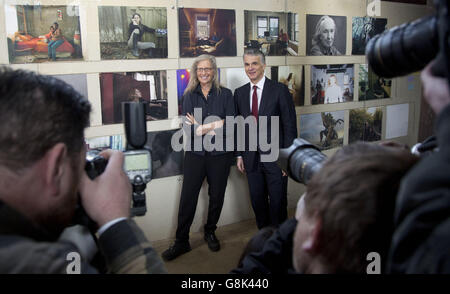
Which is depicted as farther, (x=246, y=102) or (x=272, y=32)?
(x=272, y=32)

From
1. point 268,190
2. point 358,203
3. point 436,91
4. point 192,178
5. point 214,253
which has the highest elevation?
point 436,91

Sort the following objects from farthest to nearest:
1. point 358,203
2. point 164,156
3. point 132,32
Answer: point 164,156 → point 132,32 → point 358,203

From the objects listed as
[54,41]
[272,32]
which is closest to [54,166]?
[54,41]

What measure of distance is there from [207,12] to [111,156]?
121 inches

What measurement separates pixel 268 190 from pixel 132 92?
1.68 meters

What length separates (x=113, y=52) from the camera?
343 cm

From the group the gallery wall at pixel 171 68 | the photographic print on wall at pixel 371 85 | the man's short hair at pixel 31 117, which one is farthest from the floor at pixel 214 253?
the man's short hair at pixel 31 117

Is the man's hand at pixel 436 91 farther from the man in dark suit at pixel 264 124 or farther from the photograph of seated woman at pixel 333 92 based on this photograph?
the photograph of seated woman at pixel 333 92

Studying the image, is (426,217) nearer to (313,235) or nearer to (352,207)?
(352,207)

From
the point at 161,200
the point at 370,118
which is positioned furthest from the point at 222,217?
the point at 370,118

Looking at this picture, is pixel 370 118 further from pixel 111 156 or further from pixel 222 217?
pixel 111 156

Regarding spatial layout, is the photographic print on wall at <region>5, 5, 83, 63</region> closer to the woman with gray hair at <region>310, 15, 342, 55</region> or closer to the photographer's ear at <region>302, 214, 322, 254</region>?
the woman with gray hair at <region>310, 15, 342, 55</region>

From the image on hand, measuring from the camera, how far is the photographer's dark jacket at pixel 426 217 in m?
0.63

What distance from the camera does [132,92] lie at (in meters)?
3.58
